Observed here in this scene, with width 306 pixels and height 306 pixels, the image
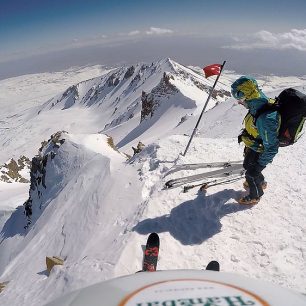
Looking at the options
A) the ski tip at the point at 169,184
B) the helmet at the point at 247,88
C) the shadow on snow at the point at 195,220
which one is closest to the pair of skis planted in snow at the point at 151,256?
the shadow on snow at the point at 195,220

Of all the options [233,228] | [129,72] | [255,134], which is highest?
[255,134]

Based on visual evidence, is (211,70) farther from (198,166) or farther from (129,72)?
(129,72)

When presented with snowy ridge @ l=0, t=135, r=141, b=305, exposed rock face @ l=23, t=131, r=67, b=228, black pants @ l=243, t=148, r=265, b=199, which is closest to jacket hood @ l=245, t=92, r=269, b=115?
black pants @ l=243, t=148, r=265, b=199

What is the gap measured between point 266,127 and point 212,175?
9.37ft

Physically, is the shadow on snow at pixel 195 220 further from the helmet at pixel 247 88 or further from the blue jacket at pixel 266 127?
the helmet at pixel 247 88

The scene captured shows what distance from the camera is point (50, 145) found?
23984 mm

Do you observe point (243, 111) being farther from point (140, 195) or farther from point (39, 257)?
point (39, 257)

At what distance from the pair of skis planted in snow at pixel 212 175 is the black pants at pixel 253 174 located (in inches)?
43.0

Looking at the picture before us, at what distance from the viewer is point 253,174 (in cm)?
799

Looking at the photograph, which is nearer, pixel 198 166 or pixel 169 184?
pixel 169 184

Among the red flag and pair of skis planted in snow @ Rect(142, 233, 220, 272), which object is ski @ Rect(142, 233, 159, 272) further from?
the red flag

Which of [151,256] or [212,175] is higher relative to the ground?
[151,256]

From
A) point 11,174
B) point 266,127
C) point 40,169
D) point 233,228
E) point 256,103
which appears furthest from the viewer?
point 11,174

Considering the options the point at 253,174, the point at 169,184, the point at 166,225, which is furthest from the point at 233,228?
the point at 169,184
